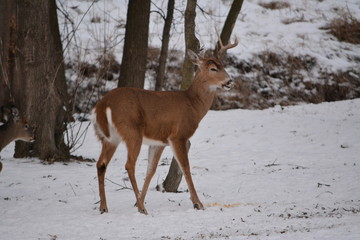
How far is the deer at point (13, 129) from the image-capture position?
814cm

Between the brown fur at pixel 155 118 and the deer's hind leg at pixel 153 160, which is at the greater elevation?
the brown fur at pixel 155 118

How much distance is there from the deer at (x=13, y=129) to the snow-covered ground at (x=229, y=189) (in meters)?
0.66

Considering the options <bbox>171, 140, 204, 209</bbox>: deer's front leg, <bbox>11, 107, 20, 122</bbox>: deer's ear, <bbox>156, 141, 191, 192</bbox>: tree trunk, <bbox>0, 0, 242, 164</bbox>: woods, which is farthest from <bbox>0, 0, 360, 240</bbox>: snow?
<bbox>11, 107, 20, 122</bbox>: deer's ear

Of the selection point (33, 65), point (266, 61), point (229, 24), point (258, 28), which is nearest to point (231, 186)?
point (229, 24)

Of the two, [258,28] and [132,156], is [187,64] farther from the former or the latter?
[258,28]

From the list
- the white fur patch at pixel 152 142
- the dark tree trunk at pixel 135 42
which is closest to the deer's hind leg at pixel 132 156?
the white fur patch at pixel 152 142

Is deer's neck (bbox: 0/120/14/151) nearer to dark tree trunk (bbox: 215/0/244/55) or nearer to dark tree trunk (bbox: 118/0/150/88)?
dark tree trunk (bbox: 118/0/150/88)

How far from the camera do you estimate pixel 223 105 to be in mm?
16672

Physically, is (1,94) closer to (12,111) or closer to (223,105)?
(12,111)

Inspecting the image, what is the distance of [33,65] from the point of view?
957cm

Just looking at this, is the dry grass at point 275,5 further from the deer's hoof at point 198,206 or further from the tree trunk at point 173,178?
the deer's hoof at point 198,206

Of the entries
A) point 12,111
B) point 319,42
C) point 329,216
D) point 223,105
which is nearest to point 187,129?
point 329,216

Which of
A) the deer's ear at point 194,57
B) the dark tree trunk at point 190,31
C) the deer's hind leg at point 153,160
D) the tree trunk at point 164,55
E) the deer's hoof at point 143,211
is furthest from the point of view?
the tree trunk at point 164,55

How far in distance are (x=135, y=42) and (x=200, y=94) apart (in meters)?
4.04
